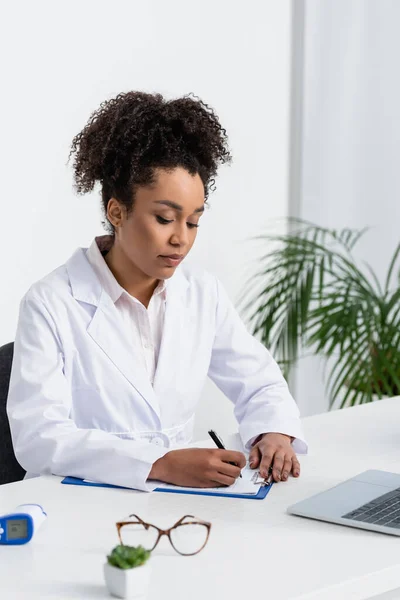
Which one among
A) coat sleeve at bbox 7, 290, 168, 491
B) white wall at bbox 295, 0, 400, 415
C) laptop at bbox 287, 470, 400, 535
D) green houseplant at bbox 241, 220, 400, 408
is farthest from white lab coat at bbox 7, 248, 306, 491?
white wall at bbox 295, 0, 400, 415

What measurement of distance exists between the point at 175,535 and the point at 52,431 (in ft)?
1.44

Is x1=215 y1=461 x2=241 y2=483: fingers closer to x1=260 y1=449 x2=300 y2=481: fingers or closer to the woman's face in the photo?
x1=260 y1=449 x2=300 y2=481: fingers

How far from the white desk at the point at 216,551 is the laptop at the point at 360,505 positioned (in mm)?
17

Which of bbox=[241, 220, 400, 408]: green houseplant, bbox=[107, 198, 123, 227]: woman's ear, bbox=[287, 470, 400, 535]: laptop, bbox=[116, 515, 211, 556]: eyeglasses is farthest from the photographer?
bbox=[241, 220, 400, 408]: green houseplant

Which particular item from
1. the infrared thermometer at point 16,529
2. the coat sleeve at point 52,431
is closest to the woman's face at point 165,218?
the coat sleeve at point 52,431

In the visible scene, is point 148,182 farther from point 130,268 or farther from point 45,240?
point 45,240

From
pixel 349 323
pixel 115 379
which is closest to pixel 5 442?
pixel 115 379

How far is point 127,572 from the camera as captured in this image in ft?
3.95

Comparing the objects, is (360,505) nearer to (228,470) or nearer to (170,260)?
(228,470)

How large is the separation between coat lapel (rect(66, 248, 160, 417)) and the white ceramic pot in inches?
30.6

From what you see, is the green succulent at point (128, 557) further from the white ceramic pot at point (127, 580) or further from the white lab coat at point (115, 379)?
the white lab coat at point (115, 379)

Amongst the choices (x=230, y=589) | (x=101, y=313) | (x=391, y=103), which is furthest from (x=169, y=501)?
(x=391, y=103)

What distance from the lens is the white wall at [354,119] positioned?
4.11 meters

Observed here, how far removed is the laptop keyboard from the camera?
1.51 metres
